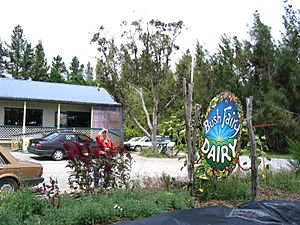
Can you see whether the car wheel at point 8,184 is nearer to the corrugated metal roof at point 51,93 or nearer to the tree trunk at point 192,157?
the tree trunk at point 192,157

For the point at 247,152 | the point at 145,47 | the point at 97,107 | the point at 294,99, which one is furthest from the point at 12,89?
the point at 247,152

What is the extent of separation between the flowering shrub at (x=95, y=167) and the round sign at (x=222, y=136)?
1.65 metres

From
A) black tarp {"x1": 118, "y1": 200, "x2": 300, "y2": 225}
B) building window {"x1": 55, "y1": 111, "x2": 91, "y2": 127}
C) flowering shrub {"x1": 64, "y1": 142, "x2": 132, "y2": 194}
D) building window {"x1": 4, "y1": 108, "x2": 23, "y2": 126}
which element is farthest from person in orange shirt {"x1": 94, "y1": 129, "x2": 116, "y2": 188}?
building window {"x1": 55, "y1": 111, "x2": 91, "y2": 127}

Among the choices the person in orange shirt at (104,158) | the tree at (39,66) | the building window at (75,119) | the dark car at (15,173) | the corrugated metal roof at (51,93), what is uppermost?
the tree at (39,66)

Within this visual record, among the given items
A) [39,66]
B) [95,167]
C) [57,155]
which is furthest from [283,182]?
[39,66]

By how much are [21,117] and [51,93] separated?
8.98ft

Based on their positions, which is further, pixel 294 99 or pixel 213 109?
pixel 294 99

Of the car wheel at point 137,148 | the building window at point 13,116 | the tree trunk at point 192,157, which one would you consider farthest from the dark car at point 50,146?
the tree trunk at point 192,157

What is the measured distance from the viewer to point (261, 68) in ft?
89.5

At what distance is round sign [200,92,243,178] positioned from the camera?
6875 mm

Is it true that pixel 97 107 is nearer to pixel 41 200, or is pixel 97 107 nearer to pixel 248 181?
pixel 248 181

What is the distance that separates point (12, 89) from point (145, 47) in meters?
10.3

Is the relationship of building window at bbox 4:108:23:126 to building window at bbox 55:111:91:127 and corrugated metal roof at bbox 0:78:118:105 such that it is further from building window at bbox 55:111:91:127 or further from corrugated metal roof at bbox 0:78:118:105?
building window at bbox 55:111:91:127

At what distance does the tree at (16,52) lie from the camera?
2485 inches
